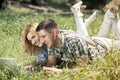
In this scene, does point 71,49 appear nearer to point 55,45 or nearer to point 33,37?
point 55,45

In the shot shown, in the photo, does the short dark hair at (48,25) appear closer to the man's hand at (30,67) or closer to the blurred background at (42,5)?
the man's hand at (30,67)

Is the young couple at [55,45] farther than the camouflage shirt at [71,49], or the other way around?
the camouflage shirt at [71,49]

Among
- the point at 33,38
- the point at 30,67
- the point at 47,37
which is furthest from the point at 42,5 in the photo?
the point at 47,37

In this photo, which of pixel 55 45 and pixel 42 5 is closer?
pixel 55 45

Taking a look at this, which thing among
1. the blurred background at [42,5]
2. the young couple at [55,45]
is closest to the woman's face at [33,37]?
the young couple at [55,45]

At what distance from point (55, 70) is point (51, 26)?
65 cm

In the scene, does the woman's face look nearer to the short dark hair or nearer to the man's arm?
the short dark hair

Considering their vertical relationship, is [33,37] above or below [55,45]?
above

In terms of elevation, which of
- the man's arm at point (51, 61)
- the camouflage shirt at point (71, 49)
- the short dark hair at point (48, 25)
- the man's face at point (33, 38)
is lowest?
the man's arm at point (51, 61)

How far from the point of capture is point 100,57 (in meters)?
6.06

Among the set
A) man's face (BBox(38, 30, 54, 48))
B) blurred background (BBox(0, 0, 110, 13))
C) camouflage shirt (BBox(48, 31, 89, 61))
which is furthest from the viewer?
blurred background (BBox(0, 0, 110, 13))

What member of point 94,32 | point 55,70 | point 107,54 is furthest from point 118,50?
point 94,32

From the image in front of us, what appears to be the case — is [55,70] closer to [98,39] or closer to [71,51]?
[71,51]

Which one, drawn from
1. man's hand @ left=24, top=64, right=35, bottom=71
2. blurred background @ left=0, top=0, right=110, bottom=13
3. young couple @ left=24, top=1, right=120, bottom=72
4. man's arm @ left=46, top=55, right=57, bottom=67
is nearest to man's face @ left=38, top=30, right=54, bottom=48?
young couple @ left=24, top=1, right=120, bottom=72
